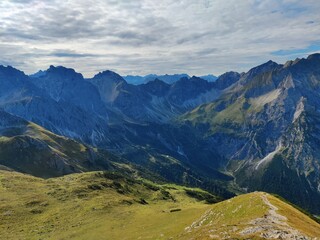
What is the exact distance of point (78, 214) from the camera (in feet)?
376

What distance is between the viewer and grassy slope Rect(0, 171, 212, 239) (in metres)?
92.2

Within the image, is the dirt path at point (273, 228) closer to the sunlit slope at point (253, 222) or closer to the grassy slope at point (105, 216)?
the sunlit slope at point (253, 222)

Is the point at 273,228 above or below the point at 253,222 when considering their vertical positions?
above

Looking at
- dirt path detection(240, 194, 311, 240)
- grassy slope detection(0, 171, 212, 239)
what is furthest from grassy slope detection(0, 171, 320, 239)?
dirt path detection(240, 194, 311, 240)

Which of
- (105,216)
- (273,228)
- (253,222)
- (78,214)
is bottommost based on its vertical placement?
(78,214)

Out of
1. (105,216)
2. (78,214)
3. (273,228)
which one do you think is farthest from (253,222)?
(78,214)

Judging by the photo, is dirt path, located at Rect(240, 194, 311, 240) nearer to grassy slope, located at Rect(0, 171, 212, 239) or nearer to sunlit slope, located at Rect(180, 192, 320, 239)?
sunlit slope, located at Rect(180, 192, 320, 239)

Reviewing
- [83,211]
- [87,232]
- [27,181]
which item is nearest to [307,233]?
[87,232]

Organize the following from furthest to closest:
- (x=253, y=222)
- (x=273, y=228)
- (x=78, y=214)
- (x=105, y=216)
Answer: (x=78, y=214), (x=105, y=216), (x=253, y=222), (x=273, y=228)

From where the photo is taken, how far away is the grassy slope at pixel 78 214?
302 ft

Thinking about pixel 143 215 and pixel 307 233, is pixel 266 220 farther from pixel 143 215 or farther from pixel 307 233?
pixel 143 215

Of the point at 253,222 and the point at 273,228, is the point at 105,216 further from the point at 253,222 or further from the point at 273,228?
the point at 273,228

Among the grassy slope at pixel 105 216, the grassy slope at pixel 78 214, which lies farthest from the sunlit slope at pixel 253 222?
the grassy slope at pixel 78 214

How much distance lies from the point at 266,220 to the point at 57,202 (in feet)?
284
